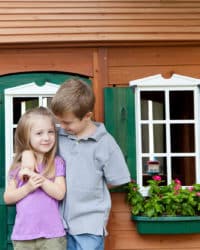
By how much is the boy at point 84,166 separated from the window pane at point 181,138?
0.95 metres

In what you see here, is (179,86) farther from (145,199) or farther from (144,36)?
(145,199)

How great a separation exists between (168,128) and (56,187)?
1.34m

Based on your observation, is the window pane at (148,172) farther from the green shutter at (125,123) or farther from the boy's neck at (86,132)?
the boy's neck at (86,132)

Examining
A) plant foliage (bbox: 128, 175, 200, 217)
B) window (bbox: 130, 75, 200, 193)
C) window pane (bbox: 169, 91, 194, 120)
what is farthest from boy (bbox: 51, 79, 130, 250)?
window pane (bbox: 169, 91, 194, 120)

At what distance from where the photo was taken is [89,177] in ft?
11.5

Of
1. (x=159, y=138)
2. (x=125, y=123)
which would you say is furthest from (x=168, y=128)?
(x=125, y=123)

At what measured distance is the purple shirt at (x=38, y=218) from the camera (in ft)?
11.0

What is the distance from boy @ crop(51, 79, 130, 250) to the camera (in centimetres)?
343

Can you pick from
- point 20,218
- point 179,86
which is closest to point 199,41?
point 179,86

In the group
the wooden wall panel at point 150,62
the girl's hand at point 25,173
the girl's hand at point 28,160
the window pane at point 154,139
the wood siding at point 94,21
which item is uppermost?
the wood siding at point 94,21

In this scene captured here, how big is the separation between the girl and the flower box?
0.88 metres

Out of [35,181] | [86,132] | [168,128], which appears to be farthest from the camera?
[168,128]

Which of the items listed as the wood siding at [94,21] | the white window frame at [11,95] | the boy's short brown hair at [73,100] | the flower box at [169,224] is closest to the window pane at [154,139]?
the flower box at [169,224]

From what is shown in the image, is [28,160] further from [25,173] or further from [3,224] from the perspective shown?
[3,224]
